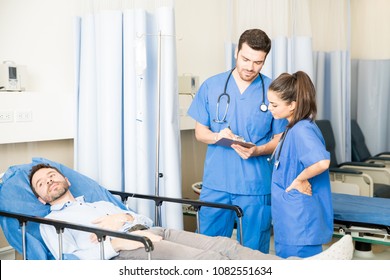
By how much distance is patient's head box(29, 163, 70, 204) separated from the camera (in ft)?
7.55

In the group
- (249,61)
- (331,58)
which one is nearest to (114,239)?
(249,61)

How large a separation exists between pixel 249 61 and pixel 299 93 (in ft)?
1.05

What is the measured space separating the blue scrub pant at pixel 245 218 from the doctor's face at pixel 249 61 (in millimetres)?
602

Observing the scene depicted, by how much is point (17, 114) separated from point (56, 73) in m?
0.38

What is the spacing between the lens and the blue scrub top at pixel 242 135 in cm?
244

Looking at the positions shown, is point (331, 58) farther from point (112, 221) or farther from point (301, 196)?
point (112, 221)

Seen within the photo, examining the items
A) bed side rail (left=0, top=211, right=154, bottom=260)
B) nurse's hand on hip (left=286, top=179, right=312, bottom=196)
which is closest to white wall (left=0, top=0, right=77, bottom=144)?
bed side rail (left=0, top=211, right=154, bottom=260)

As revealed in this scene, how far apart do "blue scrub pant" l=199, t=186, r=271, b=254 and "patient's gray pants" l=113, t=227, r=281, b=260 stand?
1.10 feet

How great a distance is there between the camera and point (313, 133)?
2152 millimetres

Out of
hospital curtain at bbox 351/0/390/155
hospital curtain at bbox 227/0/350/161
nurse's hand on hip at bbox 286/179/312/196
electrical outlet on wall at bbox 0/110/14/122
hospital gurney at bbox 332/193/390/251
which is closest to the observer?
nurse's hand on hip at bbox 286/179/312/196

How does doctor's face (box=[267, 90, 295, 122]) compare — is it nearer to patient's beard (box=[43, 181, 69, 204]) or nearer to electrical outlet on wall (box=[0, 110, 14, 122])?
patient's beard (box=[43, 181, 69, 204])

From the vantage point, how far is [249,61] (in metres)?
2.34

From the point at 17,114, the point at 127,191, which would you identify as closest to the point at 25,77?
the point at 17,114

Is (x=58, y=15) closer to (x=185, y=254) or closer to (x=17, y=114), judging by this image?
(x=17, y=114)
